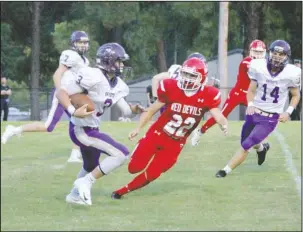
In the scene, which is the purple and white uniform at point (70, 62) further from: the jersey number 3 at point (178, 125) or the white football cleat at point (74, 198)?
the white football cleat at point (74, 198)

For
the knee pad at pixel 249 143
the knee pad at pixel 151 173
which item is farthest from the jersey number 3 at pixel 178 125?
the knee pad at pixel 249 143

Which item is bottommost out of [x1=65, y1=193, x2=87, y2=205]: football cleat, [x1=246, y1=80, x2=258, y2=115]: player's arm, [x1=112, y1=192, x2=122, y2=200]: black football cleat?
[x1=112, y1=192, x2=122, y2=200]: black football cleat

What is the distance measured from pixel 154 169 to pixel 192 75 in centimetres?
94

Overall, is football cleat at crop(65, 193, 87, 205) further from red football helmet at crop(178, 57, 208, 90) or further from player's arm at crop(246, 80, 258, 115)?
player's arm at crop(246, 80, 258, 115)

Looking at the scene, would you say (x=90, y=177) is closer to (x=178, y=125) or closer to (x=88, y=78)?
(x=88, y=78)

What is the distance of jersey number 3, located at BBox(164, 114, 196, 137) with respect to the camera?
8.61 meters

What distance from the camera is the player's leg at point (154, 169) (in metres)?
8.51

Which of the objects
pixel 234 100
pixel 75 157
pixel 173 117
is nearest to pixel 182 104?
pixel 173 117

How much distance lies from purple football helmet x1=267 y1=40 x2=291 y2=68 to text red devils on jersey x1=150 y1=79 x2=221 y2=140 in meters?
1.51

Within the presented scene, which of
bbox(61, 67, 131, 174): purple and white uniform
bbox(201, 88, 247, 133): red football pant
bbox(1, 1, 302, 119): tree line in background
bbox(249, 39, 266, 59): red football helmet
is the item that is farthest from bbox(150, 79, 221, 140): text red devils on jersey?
bbox(1, 1, 302, 119): tree line in background

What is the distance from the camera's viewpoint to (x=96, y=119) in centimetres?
834

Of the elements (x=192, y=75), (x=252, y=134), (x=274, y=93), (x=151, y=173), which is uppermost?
(x=192, y=75)

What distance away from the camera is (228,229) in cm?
712

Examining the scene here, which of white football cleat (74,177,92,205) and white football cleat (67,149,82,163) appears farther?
white football cleat (67,149,82,163)
